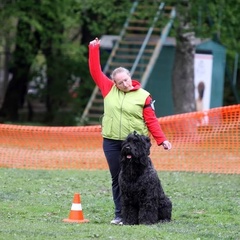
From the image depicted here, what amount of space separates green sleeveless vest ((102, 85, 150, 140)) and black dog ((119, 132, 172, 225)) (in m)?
0.30

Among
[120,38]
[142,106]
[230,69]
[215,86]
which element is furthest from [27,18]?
[142,106]

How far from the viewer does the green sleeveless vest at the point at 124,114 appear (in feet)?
32.2

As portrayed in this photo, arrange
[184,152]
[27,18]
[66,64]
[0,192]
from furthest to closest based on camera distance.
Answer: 1. [66,64]
2. [27,18]
3. [184,152]
4. [0,192]

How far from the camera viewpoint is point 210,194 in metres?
13.0

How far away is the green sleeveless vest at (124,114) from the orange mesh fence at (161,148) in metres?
6.19

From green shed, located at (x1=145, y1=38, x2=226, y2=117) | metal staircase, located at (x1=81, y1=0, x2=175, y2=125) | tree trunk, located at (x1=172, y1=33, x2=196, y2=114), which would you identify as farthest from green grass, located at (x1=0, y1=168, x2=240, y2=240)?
green shed, located at (x1=145, y1=38, x2=226, y2=117)

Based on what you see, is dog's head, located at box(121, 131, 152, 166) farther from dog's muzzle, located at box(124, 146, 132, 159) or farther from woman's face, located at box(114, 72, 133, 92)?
woman's face, located at box(114, 72, 133, 92)

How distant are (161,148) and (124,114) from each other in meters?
6.87

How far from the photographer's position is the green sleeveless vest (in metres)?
9.81

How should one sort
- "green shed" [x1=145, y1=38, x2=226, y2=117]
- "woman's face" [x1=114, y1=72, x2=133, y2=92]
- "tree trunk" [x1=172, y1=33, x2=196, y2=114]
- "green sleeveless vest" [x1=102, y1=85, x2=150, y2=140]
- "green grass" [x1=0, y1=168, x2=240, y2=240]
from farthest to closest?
"green shed" [x1=145, y1=38, x2=226, y2=117] → "tree trunk" [x1=172, y1=33, x2=196, y2=114] → "green sleeveless vest" [x1=102, y1=85, x2=150, y2=140] → "woman's face" [x1=114, y1=72, x2=133, y2=92] → "green grass" [x1=0, y1=168, x2=240, y2=240]

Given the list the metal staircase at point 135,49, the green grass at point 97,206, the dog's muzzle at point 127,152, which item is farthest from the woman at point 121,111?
the metal staircase at point 135,49

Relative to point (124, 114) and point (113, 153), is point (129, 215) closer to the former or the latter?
point (113, 153)

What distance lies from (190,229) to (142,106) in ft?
4.97

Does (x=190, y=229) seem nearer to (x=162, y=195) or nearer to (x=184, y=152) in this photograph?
(x=162, y=195)
